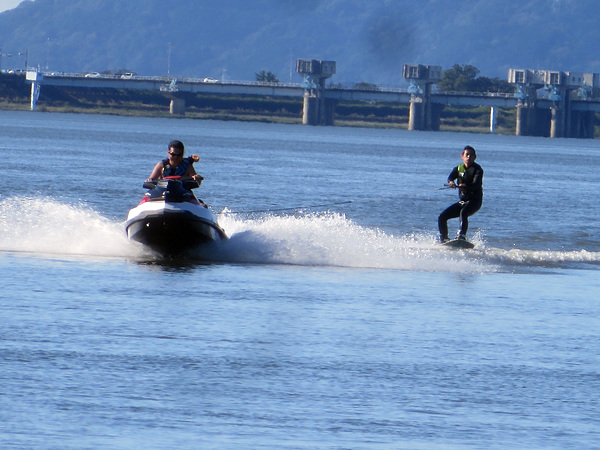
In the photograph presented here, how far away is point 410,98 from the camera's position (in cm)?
17900

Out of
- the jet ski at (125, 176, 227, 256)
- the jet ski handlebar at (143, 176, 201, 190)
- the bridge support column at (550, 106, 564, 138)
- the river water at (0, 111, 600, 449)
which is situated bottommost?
the river water at (0, 111, 600, 449)

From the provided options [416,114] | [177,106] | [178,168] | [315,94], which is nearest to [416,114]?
[416,114]

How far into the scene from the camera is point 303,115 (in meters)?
183

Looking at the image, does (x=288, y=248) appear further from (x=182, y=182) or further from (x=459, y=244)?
(x=459, y=244)

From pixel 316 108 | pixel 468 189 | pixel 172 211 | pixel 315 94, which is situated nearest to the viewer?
pixel 172 211

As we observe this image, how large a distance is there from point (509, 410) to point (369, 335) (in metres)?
3.28

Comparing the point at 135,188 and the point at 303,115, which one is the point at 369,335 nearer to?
the point at 135,188

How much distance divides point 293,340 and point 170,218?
19.4ft

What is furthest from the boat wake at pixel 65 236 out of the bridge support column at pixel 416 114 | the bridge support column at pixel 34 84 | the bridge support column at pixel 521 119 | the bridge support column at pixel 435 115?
the bridge support column at pixel 435 115

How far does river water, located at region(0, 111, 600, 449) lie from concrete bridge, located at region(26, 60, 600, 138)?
147 m

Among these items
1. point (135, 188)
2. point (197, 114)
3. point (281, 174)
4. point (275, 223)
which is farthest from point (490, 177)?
point (197, 114)

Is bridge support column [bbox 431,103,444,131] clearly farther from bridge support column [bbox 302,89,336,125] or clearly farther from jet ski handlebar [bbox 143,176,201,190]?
jet ski handlebar [bbox 143,176,201,190]

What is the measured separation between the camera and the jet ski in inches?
707

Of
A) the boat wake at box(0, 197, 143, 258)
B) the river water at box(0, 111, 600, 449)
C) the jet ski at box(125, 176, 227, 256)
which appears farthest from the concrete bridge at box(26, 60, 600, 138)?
the jet ski at box(125, 176, 227, 256)
